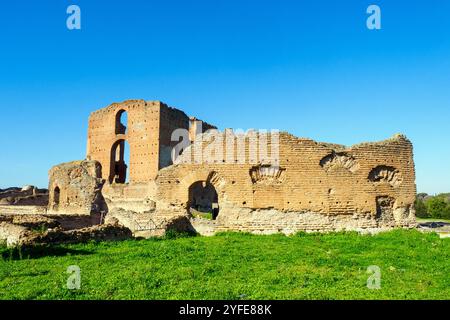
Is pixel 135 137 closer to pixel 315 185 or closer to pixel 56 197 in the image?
pixel 56 197

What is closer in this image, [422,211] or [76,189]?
[76,189]

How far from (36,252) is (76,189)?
11.5 m

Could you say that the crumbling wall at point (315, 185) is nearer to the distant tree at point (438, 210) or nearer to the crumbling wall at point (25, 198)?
the crumbling wall at point (25, 198)

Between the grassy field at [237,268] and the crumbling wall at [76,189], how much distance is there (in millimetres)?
9431

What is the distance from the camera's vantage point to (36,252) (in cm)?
833

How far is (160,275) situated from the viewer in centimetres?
622

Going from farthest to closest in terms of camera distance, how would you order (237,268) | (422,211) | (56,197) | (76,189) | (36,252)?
(422,211) < (56,197) < (76,189) < (36,252) < (237,268)

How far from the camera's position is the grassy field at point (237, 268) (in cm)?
521

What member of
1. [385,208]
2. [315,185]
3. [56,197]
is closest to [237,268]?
[315,185]

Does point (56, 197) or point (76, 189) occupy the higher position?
point (76, 189)

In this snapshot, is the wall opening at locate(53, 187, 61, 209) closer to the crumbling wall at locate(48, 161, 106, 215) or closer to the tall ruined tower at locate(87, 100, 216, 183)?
the crumbling wall at locate(48, 161, 106, 215)

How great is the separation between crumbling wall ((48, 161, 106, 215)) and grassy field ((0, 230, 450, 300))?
9.43 metres
